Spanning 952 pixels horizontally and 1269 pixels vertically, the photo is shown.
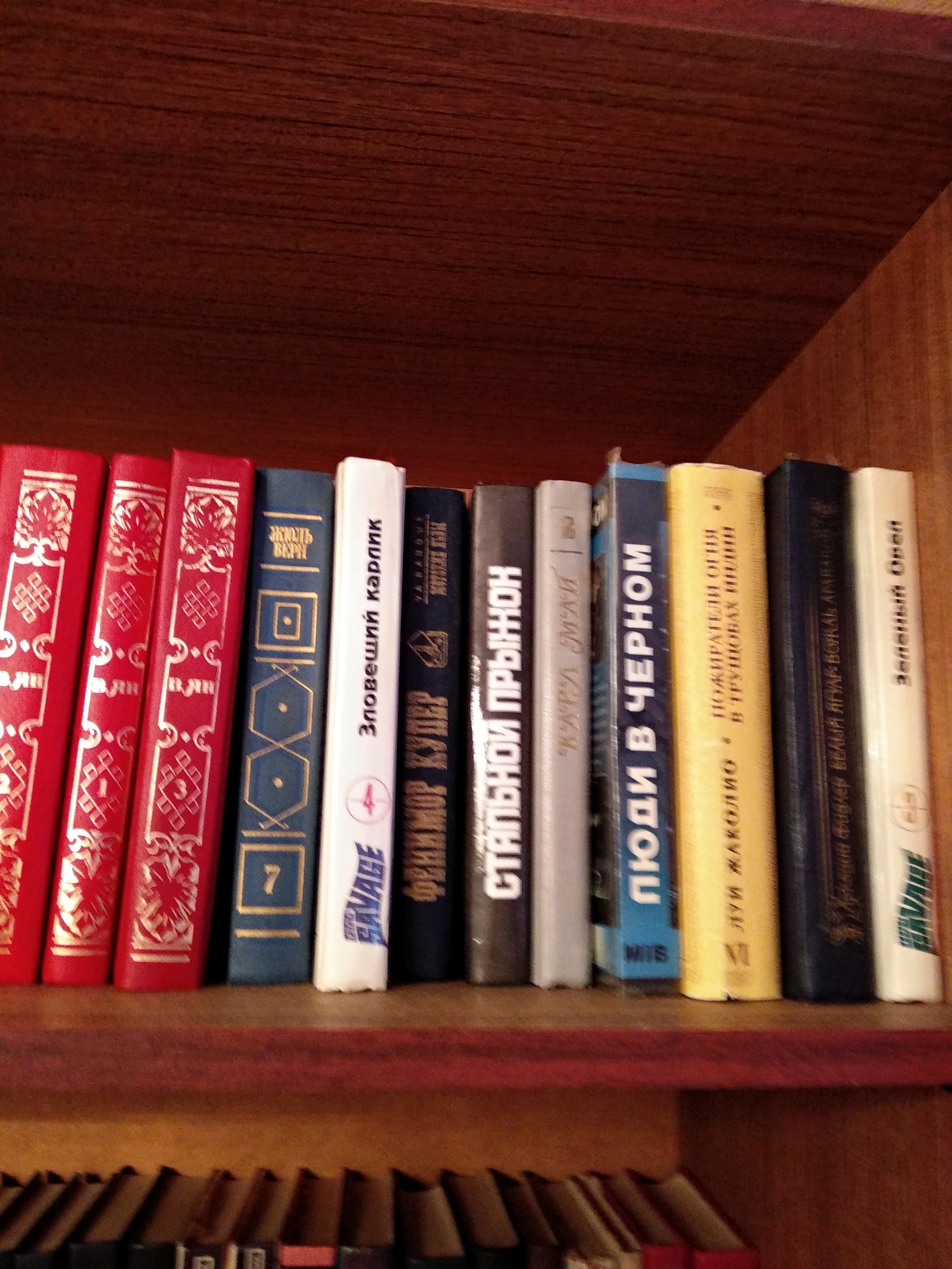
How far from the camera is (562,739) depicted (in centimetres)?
47

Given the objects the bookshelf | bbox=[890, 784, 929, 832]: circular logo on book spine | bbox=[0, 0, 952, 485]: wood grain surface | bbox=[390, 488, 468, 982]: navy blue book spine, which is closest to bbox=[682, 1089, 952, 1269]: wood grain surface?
the bookshelf

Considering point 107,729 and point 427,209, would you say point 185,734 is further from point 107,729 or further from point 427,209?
point 427,209

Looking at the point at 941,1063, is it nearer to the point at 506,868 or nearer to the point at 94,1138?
the point at 506,868

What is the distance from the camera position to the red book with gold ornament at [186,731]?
427 mm

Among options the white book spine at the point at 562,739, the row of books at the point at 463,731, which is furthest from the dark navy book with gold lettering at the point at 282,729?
the white book spine at the point at 562,739

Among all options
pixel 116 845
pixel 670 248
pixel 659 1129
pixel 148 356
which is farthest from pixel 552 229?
pixel 659 1129

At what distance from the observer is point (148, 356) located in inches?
24.4

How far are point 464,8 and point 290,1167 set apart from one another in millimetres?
766

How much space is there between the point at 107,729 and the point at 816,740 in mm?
372

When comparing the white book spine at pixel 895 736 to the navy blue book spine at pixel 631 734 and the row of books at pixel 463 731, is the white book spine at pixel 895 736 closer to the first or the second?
the row of books at pixel 463 731

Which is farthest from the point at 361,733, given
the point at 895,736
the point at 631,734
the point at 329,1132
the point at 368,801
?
the point at 329,1132

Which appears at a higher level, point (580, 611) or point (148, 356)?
point (148, 356)

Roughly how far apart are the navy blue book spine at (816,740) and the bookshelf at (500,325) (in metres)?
0.03

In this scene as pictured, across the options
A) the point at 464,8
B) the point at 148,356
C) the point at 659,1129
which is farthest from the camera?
the point at 659,1129
